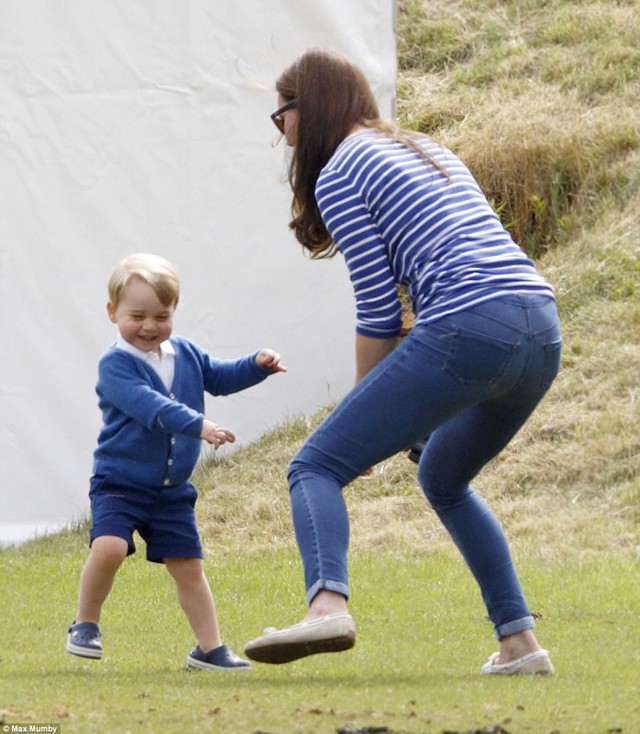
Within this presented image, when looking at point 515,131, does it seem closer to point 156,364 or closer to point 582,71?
point 582,71

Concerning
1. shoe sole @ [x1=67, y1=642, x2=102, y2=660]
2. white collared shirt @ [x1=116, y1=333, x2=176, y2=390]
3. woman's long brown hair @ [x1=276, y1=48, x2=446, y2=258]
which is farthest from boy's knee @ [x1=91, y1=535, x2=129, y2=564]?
woman's long brown hair @ [x1=276, y1=48, x2=446, y2=258]

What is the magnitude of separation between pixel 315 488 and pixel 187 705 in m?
0.69

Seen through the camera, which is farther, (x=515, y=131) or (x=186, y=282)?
(x=515, y=131)

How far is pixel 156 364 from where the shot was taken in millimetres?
4898

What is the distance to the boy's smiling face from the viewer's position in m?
4.81

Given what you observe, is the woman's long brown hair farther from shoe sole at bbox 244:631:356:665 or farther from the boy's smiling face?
shoe sole at bbox 244:631:356:665

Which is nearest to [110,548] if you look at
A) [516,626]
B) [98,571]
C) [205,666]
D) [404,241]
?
[98,571]

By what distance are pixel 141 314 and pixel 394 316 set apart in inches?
45.6

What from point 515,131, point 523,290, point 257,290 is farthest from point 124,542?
point 515,131

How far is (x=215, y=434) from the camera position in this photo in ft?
14.6

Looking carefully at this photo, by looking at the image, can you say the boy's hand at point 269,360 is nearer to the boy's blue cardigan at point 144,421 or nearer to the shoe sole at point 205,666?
the boy's blue cardigan at point 144,421

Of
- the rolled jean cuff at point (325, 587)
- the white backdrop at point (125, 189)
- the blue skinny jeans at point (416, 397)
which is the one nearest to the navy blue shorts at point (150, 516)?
the blue skinny jeans at point (416, 397)

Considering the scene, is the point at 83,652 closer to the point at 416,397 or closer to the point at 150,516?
the point at 150,516

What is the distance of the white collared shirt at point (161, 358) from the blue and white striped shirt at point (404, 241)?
1.06m
